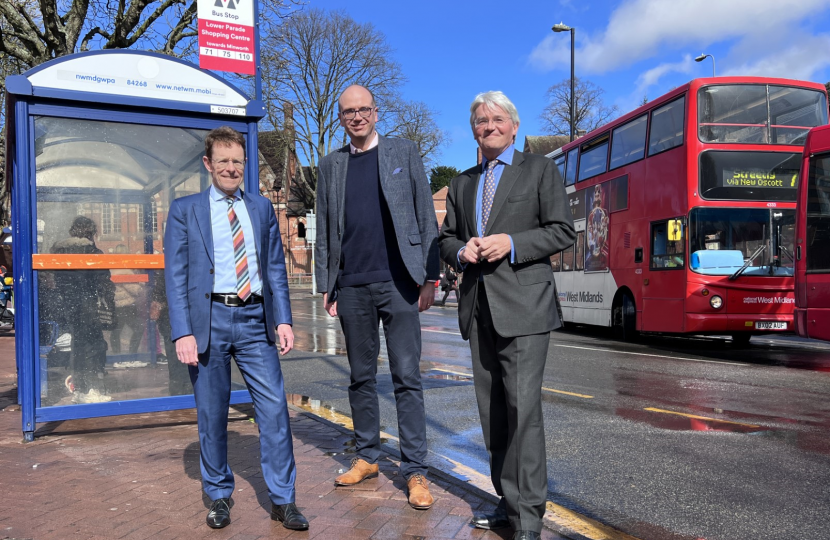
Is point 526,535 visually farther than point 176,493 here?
No

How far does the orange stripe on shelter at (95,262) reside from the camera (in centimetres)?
515

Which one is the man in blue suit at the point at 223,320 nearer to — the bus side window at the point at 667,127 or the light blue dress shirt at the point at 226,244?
the light blue dress shirt at the point at 226,244

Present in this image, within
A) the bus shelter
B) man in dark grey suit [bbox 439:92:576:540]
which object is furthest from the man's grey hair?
the bus shelter

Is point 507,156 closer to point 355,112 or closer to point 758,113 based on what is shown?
point 355,112

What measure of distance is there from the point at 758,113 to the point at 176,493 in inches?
429

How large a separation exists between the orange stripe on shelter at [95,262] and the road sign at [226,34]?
228 cm

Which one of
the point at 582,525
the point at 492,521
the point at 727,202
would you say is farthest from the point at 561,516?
the point at 727,202

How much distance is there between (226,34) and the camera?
6.86m

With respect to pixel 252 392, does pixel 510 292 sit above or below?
above

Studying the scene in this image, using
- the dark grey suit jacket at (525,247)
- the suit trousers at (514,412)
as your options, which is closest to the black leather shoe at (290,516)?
the suit trousers at (514,412)

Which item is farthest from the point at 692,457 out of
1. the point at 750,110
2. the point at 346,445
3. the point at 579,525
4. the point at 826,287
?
the point at 750,110

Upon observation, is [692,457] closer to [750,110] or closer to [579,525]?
[579,525]

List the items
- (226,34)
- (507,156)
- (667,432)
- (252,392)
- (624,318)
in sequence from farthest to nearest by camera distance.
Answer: (624,318) → (226,34) → (667,432) → (252,392) → (507,156)

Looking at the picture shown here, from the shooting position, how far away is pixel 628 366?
9734 mm
